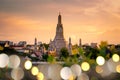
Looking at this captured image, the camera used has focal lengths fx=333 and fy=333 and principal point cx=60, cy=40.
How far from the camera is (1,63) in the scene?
3629 millimetres

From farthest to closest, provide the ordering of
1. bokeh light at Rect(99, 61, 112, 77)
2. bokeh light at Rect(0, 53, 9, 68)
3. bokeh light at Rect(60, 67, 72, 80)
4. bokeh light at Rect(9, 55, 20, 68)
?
bokeh light at Rect(99, 61, 112, 77)
bokeh light at Rect(9, 55, 20, 68)
bokeh light at Rect(60, 67, 72, 80)
bokeh light at Rect(0, 53, 9, 68)

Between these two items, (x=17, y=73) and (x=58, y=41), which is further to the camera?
(x=58, y=41)

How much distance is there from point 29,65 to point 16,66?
9.1 inches

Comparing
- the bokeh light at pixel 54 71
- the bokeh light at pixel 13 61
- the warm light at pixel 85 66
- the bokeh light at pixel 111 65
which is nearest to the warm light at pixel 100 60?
the warm light at pixel 85 66

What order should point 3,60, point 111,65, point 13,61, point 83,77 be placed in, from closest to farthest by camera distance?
1. point 3,60
2. point 13,61
3. point 83,77
4. point 111,65

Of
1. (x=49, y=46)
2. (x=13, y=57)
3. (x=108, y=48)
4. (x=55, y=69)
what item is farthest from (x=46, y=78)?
(x=49, y=46)

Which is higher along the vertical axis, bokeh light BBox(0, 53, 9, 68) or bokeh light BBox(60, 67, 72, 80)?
bokeh light BBox(0, 53, 9, 68)

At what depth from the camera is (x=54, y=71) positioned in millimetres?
4016

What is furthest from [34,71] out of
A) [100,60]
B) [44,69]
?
[100,60]

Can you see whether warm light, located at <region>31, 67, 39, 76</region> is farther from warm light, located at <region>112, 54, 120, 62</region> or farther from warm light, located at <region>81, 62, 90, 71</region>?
warm light, located at <region>112, 54, 120, 62</region>

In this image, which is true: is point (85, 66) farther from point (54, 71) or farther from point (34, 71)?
point (34, 71)

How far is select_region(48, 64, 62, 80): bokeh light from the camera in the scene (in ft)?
13.1

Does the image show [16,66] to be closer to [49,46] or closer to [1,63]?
[1,63]

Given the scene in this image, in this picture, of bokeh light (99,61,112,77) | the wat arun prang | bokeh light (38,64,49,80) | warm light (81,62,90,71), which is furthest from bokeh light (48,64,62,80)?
the wat arun prang
